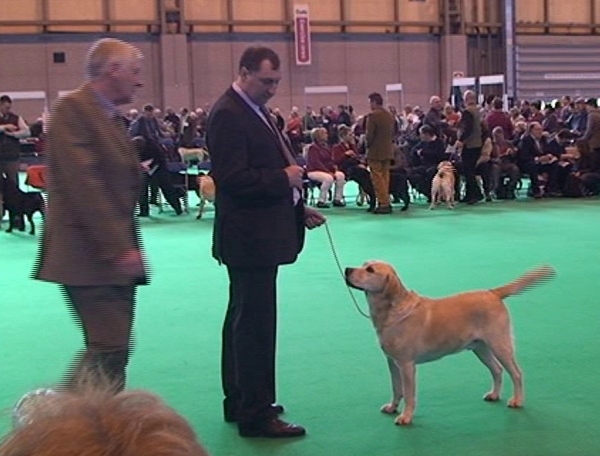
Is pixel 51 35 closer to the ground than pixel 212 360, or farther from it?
farther from it

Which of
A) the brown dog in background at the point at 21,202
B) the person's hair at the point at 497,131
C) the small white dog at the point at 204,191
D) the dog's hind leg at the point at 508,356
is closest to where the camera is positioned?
the dog's hind leg at the point at 508,356

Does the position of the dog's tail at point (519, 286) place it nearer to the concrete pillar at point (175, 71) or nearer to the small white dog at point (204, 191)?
the small white dog at point (204, 191)

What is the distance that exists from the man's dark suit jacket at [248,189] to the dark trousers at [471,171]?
966 centimetres

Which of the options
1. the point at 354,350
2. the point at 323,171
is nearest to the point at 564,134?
the point at 323,171

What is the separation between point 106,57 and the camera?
2.63 m

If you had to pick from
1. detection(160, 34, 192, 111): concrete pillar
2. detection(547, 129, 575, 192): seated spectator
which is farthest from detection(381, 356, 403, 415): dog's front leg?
detection(160, 34, 192, 111): concrete pillar

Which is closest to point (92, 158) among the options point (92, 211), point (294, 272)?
point (92, 211)

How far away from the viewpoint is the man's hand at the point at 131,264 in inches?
107

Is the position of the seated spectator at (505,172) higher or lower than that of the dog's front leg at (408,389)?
higher

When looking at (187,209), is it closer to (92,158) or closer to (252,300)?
(252,300)

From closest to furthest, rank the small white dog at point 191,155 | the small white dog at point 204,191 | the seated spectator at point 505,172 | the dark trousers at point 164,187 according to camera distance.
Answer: the small white dog at point 204,191 < the dark trousers at point 164,187 < the seated spectator at point 505,172 < the small white dog at point 191,155

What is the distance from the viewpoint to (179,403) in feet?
13.2

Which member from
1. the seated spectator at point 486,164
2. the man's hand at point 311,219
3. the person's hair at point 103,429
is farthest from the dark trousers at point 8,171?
the person's hair at point 103,429

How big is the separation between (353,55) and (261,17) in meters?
2.80
